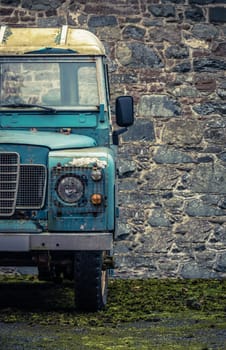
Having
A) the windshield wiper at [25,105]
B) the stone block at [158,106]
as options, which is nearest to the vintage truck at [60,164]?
the windshield wiper at [25,105]

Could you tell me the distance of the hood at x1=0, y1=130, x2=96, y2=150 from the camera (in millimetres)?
9367

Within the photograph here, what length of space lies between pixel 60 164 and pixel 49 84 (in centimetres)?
131

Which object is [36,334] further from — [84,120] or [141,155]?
[141,155]

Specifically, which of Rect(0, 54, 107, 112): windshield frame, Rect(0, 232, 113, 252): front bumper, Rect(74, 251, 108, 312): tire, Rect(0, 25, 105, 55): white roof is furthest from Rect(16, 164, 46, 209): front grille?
Rect(0, 25, 105, 55): white roof

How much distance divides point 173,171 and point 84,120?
13.4ft

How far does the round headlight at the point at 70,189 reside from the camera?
9.17 meters

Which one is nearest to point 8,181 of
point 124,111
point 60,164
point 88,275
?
point 60,164

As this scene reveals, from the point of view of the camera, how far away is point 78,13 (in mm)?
14508

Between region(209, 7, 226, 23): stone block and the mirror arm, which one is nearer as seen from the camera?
the mirror arm

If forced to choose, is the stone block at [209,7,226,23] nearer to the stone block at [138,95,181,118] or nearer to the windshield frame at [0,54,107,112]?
the stone block at [138,95,181,118]

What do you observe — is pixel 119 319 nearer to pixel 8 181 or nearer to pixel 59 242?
pixel 59 242

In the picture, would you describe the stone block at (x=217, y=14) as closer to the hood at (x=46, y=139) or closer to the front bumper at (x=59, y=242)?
the hood at (x=46, y=139)

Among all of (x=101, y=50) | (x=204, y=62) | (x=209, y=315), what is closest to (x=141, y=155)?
(x=204, y=62)

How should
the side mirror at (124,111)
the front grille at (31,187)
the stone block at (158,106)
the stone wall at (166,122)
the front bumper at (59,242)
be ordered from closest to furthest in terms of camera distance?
the front bumper at (59,242)
the front grille at (31,187)
the side mirror at (124,111)
the stone wall at (166,122)
the stone block at (158,106)
